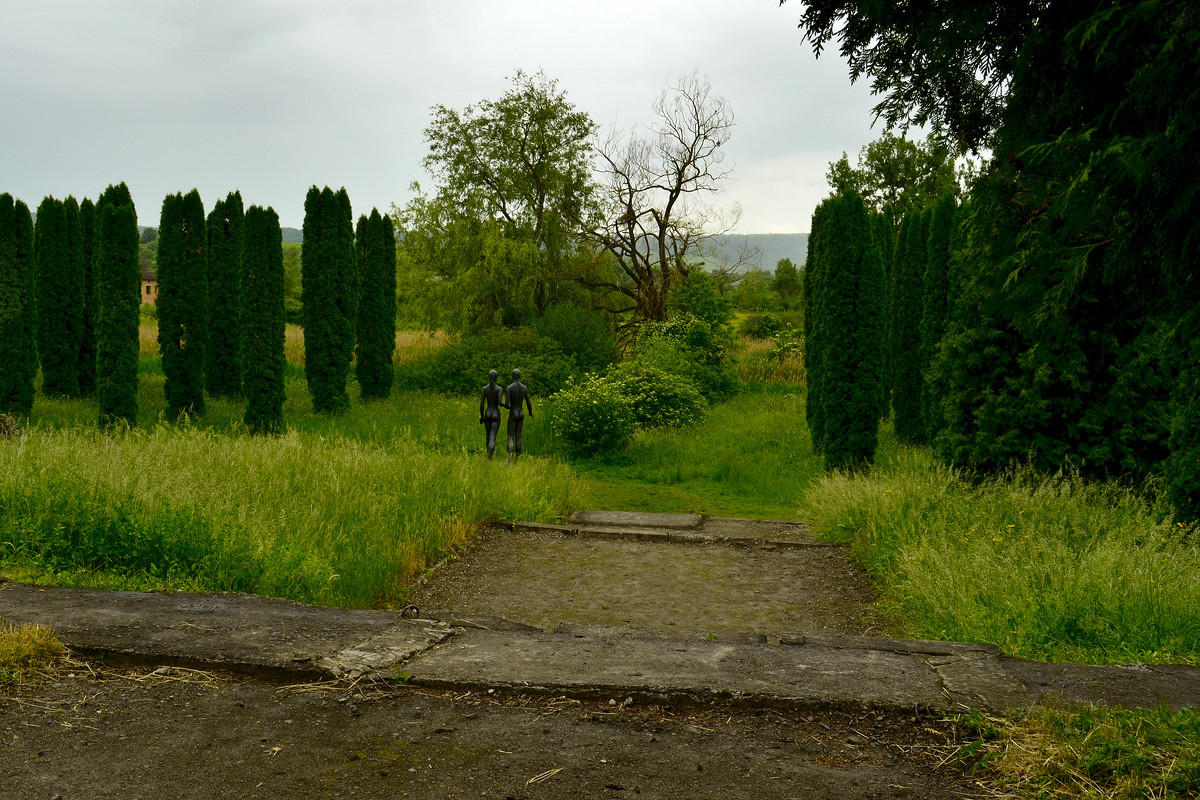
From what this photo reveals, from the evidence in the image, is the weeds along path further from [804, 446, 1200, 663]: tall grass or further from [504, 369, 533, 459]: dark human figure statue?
[504, 369, 533, 459]: dark human figure statue

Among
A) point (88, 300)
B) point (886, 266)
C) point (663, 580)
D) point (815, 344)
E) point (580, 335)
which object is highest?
point (886, 266)

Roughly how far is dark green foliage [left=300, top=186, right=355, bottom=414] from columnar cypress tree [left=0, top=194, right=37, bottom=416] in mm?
6140

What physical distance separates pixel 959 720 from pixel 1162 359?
25.4 feet

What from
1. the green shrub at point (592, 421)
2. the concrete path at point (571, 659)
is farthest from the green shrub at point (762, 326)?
the concrete path at point (571, 659)

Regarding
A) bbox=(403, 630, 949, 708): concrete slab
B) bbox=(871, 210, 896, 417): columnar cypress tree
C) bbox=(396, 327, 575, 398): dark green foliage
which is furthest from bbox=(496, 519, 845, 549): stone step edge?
bbox=(396, 327, 575, 398): dark green foliage

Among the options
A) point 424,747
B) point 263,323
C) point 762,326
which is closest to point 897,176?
point 762,326

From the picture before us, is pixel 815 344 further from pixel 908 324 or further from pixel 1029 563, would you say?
pixel 1029 563

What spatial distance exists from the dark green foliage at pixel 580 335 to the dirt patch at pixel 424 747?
2330 centimetres

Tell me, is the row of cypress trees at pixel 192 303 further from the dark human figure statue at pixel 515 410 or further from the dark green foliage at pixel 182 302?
the dark human figure statue at pixel 515 410

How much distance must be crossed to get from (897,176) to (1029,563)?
41.8 m

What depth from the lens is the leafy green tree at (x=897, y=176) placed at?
43.0 metres

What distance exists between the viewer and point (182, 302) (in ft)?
68.4

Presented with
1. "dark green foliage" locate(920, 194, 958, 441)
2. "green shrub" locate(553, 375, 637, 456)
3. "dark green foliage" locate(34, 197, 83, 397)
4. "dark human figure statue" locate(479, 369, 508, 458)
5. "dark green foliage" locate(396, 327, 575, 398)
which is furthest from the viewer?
"dark green foliage" locate(396, 327, 575, 398)

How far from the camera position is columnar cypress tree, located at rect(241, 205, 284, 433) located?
1898 centimetres
